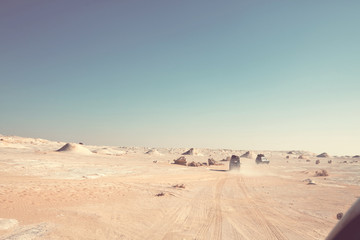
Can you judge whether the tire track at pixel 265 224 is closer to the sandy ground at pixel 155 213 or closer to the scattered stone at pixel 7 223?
the sandy ground at pixel 155 213

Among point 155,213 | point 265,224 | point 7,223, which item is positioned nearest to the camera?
point 7,223

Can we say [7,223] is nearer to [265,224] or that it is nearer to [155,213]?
[155,213]

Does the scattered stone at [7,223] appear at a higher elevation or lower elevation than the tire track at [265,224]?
higher

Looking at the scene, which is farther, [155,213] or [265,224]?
[155,213]

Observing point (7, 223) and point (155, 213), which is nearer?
point (7, 223)

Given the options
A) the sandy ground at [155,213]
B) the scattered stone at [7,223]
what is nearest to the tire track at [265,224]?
the sandy ground at [155,213]

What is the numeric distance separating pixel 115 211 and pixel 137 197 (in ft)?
9.35

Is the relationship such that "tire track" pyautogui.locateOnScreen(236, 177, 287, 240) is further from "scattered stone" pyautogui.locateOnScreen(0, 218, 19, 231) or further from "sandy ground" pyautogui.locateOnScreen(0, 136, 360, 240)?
"scattered stone" pyautogui.locateOnScreen(0, 218, 19, 231)

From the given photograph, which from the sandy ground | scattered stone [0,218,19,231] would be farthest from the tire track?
scattered stone [0,218,19,231]

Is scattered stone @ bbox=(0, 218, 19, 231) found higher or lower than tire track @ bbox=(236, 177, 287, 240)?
higher

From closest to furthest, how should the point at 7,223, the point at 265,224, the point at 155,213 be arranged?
the point at 7,223
the point at 265,224
the point at 155,213

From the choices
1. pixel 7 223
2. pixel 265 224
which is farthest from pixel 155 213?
pixel 7 223

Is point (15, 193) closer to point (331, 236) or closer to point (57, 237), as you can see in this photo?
point (57, 237)

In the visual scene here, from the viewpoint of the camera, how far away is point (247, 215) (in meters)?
9.09
